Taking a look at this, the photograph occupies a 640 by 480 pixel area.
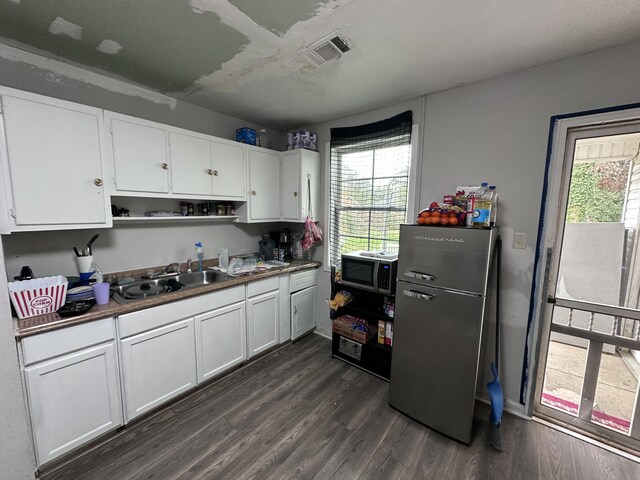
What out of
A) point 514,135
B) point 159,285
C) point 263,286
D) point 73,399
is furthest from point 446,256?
point 73,399

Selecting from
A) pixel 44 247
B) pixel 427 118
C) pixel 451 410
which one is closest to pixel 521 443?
pixel 451 410

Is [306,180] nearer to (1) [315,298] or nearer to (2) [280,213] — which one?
(2) [280,213]

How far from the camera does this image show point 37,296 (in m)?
1.46

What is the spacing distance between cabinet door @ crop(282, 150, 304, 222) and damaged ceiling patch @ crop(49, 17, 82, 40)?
1.80 m

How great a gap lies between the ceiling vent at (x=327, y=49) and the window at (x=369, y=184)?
0.97 metres

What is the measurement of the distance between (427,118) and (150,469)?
319cm

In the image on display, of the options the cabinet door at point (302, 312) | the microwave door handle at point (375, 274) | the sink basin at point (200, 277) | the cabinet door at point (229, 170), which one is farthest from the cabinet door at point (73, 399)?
the microwave door handle at point (375, 274)

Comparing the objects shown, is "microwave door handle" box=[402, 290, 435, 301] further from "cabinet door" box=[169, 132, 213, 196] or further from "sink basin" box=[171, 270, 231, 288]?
"cabinet door" box=[169, 132, 213, 196]

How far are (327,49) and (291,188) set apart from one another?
5.02 ft

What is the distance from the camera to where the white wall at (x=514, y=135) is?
1606 millimetres

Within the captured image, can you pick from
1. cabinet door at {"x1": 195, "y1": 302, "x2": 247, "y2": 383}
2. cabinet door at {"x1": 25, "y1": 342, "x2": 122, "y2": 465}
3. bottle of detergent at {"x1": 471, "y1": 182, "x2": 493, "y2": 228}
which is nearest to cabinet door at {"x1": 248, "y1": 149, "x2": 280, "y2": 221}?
cabinet door at {"x1": 195, "y1": 302, "x2": 247, "y2": 383}

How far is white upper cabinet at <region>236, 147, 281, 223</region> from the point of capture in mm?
2740

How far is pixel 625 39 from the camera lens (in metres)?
1.48

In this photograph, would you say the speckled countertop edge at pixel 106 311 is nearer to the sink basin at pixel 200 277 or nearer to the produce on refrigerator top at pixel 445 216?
the sink basin at pixel 200 277
